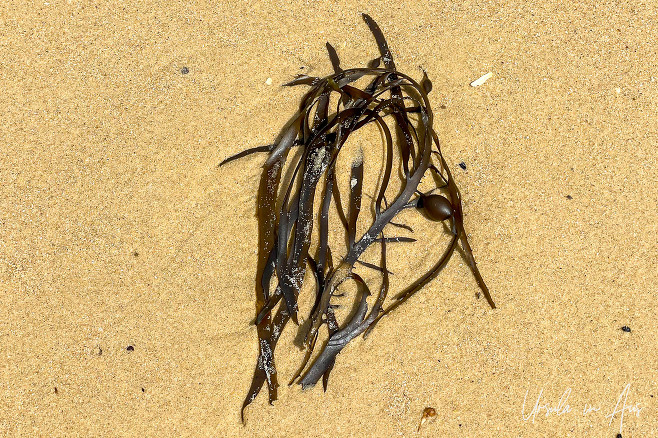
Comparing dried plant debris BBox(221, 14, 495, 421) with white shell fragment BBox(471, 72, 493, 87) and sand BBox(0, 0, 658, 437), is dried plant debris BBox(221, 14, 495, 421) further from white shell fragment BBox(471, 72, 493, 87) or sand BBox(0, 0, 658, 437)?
white shell fragment BBox(471, 72, 493, 87)

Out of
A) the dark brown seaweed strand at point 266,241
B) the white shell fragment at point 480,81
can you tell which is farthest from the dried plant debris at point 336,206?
the white shell fragment at point 480,81

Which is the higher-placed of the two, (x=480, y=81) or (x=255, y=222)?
(x=480, y=81)

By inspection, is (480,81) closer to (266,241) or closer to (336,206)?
(336,206)

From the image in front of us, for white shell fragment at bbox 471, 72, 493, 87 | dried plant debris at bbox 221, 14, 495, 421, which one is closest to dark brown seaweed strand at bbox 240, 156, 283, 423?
dried plant debris at bbox 221, 14, 495, 421

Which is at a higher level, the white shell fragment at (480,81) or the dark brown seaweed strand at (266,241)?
the white shell fragment at (480,81)

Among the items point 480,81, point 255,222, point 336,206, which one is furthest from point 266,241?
point 480,81

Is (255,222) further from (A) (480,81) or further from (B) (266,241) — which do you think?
(A) (480,81)

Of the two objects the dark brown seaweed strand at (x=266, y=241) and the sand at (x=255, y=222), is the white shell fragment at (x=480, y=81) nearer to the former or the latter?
the sand at (x=255, y=222)

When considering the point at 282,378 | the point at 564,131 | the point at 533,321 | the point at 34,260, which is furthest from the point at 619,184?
the point at 34,260
